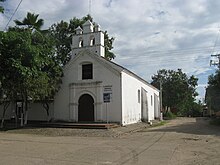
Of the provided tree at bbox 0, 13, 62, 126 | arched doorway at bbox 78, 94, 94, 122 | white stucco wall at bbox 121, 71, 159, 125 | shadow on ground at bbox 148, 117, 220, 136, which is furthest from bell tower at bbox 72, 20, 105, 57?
shadow on ground at bbox 148, 117, 220, 136

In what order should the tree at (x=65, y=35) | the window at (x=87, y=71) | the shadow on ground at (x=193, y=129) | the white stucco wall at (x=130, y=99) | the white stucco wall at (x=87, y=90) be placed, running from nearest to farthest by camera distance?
1. the shadow on ground at (x=193, y=129)
2. the white stucco wall at (x=87, y=90)
3. the white stucco wall at (x=130, y=99)
4. the window at (x=87, y=71)
5. the tree at (x=65, y=35)

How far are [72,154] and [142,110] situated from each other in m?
25.2

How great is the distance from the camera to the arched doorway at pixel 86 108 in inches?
1174

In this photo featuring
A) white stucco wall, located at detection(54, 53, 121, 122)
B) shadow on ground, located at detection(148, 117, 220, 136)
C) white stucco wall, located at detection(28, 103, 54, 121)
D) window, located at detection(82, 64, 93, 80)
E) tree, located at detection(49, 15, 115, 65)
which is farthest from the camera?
tree, located at detection(49, 15, 115, 65)

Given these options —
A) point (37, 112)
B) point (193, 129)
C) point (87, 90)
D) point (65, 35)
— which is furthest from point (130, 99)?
point (65, 35)

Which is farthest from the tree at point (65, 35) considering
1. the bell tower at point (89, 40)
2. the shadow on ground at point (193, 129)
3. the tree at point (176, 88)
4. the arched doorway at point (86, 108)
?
the tree at point (176, 88)

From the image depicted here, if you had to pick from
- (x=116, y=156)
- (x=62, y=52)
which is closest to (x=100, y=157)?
(x=116, y=156)

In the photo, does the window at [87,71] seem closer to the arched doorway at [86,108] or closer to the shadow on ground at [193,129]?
the arched doorway at [86,108]

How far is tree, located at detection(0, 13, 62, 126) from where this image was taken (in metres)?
22.1

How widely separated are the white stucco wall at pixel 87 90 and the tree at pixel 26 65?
2197 mm

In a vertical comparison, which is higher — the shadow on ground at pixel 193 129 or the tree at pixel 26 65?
the tree at pixel 26 65

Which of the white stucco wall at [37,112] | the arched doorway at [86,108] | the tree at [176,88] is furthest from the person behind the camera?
the tree at [176,88]

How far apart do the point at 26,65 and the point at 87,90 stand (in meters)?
8.64

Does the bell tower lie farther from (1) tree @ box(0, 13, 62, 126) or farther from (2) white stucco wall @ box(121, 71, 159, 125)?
(1) tree @ box(0, 13, 62, 126)
